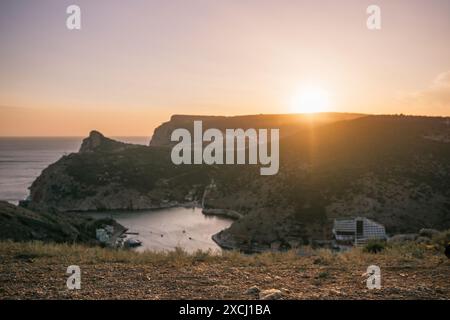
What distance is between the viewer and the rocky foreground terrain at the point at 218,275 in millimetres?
7242

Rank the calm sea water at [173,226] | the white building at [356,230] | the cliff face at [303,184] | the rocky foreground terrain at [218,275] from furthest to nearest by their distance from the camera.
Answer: the calm sea water at [173,226] → the cliff face at [303,184] → the white building at [356,230] → the rocky foreground terrain at [218,275]

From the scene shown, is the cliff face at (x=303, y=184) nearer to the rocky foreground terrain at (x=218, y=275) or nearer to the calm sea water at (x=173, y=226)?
the calm sea water at (x=173, y=226)

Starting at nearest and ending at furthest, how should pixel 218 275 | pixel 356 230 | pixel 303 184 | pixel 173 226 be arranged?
pixel 218 275 < pixel 356 230 < pixel 303 184 < pixel 173 226

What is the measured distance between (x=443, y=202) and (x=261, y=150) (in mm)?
46942

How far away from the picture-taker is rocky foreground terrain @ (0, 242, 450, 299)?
7242mm

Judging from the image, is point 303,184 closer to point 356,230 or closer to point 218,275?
point 356,230

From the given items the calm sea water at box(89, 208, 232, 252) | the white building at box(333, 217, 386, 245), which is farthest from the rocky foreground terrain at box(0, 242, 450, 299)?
the calm sea water at box(89, 208, 232, 252)

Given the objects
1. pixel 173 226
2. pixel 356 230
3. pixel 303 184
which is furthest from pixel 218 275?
pixel 173 226

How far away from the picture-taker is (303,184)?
7256 centimetres

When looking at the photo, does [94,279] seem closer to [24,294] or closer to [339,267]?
[24,294]

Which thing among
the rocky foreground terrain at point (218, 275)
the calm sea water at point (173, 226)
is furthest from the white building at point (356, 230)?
the rocky foreground terrain at point (218, 275)

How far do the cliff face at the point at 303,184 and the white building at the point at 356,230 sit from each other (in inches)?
132

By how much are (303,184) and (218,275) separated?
6515 cm

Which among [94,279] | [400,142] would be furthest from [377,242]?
[400,142]
